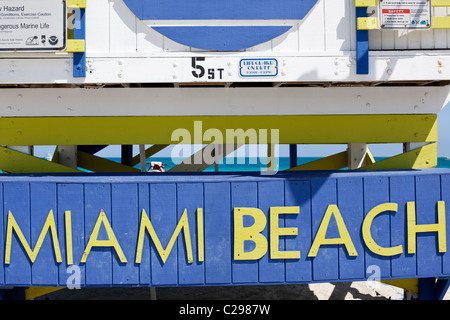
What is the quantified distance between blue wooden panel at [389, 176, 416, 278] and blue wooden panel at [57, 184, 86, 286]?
10.6 feet

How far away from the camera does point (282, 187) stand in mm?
3588

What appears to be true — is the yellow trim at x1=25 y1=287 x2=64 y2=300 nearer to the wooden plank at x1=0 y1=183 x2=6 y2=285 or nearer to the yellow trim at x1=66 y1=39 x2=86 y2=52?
the wooden plank at x1=0 y1=183 x2=6 y2=285

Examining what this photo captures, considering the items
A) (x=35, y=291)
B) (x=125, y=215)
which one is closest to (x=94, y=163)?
(x=35, y=291)

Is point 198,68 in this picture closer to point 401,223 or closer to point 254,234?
point 254,234

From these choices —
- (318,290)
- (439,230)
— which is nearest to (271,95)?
(439,230)

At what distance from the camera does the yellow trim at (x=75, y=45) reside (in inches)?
144

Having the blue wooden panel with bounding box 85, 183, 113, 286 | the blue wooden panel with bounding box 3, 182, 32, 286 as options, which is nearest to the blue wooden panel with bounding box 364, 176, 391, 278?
the blue wooden panel with bounding box 85, 183, 113, 286

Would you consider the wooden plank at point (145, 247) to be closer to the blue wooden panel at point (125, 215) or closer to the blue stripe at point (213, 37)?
the blue wooden panel at point (125, 215)

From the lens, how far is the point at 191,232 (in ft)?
11.7

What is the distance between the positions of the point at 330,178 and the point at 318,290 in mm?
3793

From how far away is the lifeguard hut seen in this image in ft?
11.6

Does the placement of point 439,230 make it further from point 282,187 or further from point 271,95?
point 271,95

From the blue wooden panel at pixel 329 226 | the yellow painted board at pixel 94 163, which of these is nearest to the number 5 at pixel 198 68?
the blue wooden panel at pixel 329 226
